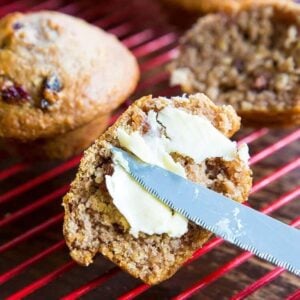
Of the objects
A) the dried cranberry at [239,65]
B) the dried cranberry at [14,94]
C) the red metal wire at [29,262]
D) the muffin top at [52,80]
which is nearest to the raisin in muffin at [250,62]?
the dried cranberry at [239,65]

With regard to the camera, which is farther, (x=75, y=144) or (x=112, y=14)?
(x=112, y=14)

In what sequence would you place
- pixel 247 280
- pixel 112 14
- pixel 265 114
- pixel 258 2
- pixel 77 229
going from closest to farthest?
1. pixel 77 229
2. pixel 247 280
3. pixel 265 114
4. pixel 258 2
5. pixel 112 14

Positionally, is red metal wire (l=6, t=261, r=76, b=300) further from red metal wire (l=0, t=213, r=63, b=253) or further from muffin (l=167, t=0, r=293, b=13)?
muffin (l=167, t=0, r=293, b=13)

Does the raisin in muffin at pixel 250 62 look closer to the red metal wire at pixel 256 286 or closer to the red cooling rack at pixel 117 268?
the red cooling rack at pixel 117 268

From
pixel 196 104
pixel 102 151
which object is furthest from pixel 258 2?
pixel 102 151

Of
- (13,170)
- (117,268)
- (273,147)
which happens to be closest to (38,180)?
(13,170)

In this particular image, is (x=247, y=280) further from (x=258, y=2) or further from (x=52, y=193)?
(x=258, y=2)
